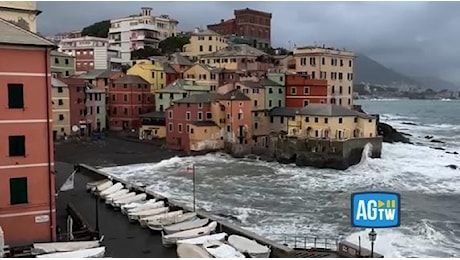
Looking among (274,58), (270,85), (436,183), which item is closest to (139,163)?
(270,85)

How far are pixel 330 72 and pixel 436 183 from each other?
31.3m

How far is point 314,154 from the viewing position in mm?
50719

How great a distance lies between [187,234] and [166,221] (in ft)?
8.67

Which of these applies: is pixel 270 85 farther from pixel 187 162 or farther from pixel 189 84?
pixel 187 162

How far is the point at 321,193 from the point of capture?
123 ft

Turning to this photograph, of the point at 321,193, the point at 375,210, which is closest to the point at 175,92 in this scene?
the point at 321,193

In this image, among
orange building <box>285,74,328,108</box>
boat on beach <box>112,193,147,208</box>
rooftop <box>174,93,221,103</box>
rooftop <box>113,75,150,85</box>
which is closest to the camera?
boat on beach <box>112,193,147,208</box>

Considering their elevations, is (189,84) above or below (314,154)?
above

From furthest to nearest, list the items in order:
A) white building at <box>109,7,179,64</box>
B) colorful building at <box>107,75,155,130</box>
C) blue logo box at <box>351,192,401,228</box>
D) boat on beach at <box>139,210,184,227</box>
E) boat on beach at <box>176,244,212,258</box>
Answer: white building at <box>109,7,179,64</box> < colorful building at <box>107,75,155,130</box> < boat on beach at <box>139,210,184,227</box> < boat on beach at <box>176,244,212,258</box> < blue logo box at <box>351,192,401,228</box>

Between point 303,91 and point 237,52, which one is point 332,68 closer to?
point 303,91

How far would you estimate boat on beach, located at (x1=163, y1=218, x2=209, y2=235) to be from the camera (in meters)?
22.5

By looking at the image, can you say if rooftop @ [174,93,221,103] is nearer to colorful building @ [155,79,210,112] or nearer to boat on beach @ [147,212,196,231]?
colorful building @ [155,79,210,112]

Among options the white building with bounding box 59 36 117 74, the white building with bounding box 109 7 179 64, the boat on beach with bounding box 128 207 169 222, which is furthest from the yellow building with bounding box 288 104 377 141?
the white building with bounding box 109 7 179 64

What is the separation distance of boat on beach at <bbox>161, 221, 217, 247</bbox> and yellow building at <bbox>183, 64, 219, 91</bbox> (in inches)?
1999
